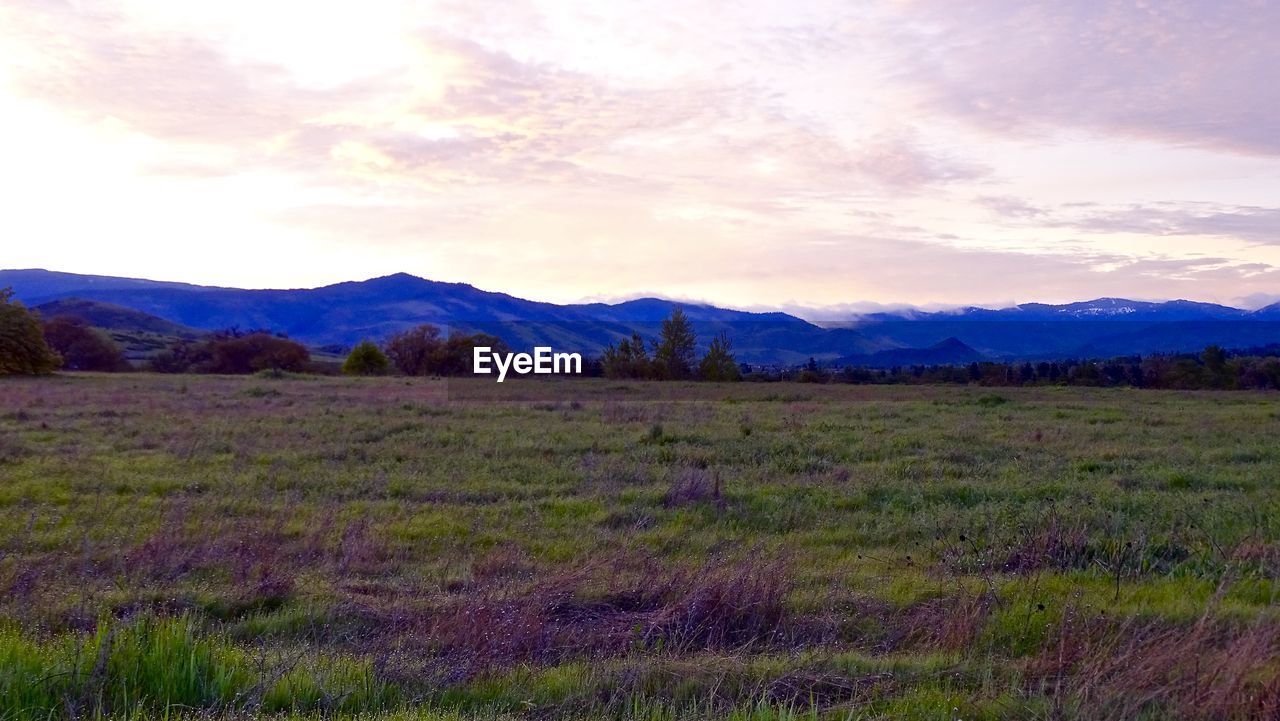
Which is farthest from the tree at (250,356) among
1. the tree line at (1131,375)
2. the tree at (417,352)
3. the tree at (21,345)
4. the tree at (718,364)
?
the tree line at (1131,375)

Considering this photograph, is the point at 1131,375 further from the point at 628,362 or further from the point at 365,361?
the point at 365,361

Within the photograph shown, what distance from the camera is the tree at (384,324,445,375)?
72.5m

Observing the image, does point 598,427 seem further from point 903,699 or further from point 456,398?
point 903,699

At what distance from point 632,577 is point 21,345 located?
49765 mm

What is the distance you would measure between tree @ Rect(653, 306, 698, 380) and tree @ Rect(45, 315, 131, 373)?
1775 inches

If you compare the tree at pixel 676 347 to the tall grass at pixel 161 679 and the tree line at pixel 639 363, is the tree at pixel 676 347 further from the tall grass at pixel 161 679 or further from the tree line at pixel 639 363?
the tall grass at pixel 161 679

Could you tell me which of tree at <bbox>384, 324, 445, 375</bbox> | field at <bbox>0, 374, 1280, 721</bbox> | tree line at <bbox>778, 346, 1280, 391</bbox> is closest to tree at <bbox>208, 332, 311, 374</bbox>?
tree at <bbox>384, 324, 445, 375</bbox>

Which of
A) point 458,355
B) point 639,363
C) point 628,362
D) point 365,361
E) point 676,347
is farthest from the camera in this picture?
point 676,347

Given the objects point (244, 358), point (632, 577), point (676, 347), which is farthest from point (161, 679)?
point (244, 358)

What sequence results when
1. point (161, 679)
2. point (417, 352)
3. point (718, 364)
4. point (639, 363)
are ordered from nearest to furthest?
point (161, 679) < point (417, 352) < point (718, 364) < point (639, 363)

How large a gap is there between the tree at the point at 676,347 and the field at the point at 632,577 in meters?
58.3

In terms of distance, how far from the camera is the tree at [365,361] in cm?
6794

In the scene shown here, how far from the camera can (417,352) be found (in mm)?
73312

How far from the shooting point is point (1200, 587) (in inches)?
305
